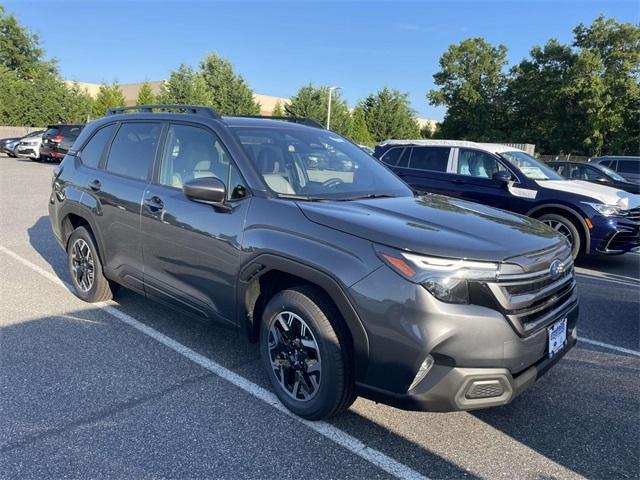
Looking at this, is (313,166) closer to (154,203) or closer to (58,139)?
(154,203)

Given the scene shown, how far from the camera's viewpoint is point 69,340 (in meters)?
4.05

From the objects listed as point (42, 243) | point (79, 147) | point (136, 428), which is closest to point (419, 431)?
point (136, 428)

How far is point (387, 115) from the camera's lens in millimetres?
47625

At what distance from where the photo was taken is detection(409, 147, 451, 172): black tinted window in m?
8.77

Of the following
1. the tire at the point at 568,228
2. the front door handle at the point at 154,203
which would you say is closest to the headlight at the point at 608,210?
the tire at the point at 568,228

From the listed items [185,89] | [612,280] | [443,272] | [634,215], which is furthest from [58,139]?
[443,272]

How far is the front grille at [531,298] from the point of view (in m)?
2.55

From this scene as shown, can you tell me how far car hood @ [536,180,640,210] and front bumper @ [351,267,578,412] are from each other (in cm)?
579

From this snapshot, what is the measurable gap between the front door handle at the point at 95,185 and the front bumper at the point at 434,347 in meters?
2.99

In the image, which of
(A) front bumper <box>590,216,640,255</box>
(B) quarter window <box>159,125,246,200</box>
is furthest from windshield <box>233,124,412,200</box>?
(A) front bumper <box>590,216,640,255</box>

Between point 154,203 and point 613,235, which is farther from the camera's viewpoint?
point 613,235

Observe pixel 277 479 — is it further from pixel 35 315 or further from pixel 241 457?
pixel 35 315

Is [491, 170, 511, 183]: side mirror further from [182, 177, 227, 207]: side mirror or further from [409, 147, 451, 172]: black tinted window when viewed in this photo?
[182, 177, 227, 207]: side mirror

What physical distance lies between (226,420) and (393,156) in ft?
23.8
